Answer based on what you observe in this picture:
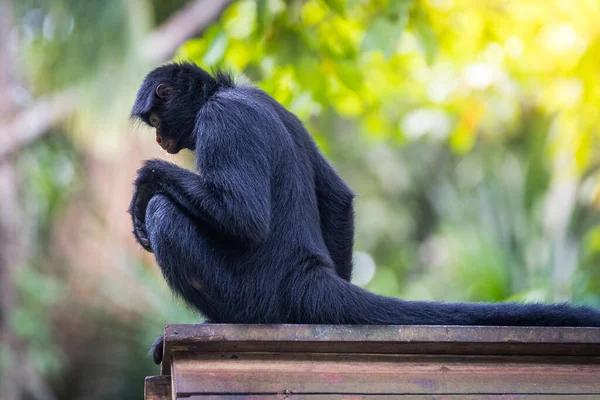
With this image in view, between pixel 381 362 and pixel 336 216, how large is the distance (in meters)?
1.38

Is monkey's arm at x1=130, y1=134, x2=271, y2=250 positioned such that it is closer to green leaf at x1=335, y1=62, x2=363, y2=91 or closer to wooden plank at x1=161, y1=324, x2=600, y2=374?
wooden plank at x1=161, y1=324, x2=600, y2=374

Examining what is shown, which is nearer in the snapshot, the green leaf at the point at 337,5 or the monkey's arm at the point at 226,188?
the monkey's arm at the point at 226,188

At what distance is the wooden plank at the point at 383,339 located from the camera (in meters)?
3.69

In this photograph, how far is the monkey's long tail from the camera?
160 inches

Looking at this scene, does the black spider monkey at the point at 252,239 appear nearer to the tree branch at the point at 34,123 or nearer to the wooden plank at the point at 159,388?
the wooden plank at the point at 159,388

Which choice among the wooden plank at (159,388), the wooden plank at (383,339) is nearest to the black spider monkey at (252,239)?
the wooden plank at (383,339)

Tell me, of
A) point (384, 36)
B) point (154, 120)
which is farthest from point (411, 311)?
point (384, 36)

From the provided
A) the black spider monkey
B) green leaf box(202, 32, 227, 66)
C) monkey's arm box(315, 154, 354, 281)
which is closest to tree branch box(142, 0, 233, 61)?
green leaf box(202, 32, 227, 66)

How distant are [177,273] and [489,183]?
6.65 meters

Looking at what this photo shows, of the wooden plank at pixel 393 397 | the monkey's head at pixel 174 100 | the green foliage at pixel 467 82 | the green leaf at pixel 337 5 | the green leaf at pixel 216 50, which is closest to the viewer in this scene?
the wooden plank at pixel 393 397

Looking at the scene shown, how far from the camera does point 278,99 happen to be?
284 inches

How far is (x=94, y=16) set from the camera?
10445 mm

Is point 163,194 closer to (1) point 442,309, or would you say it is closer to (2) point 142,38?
(1) point 442,309

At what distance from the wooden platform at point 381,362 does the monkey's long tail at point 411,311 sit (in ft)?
0.63
